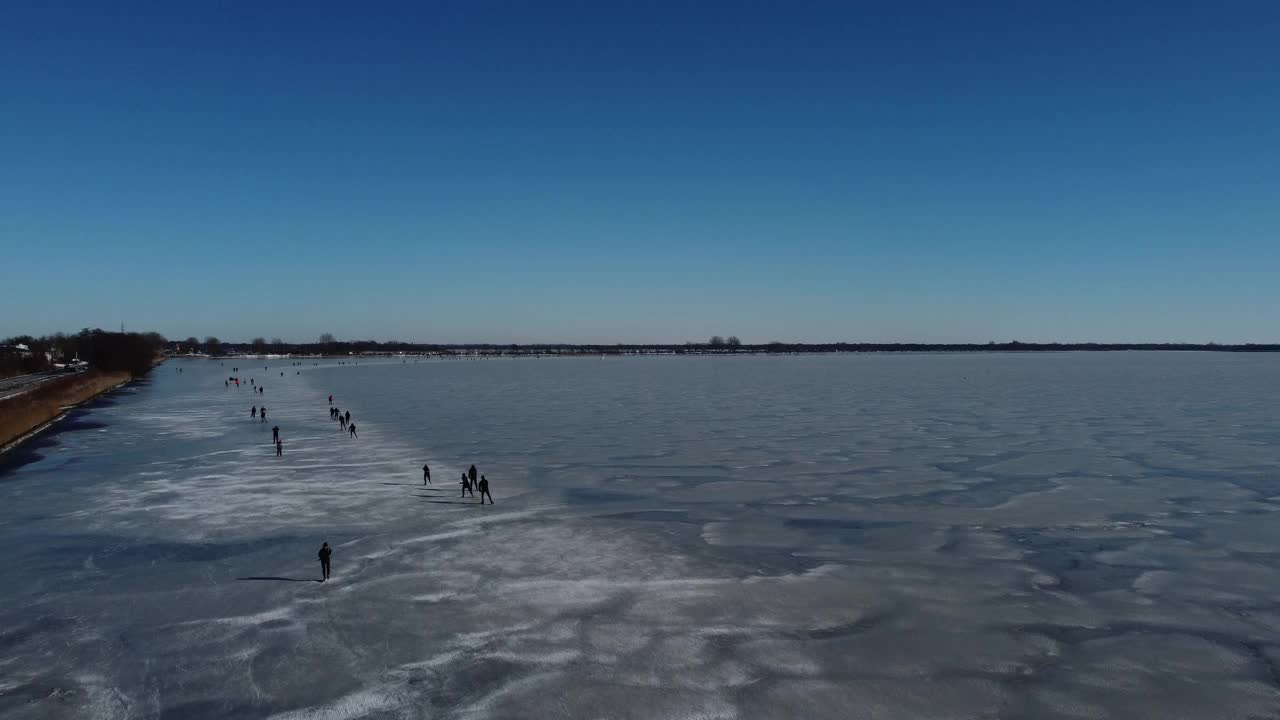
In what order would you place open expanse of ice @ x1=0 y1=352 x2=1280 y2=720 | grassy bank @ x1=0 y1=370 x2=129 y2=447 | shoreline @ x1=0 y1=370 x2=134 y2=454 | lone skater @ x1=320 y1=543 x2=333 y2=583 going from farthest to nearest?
1. grassy bank @ x1=0 y1=370 x2=129 y2=447
2. shoreline @ x1=0 y1=370 x2=134 y2=454
3. lone skater @ x1=320 y1=543 x2=333 y2=583
4. open expanse of ice @ x1=0 y1=352 x2=1280 y2=720

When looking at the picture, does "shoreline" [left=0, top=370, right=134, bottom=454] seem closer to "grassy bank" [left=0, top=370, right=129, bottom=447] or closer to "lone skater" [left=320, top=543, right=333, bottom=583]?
"grassy bank" [left=0, top=370, right=129, bottom=447]

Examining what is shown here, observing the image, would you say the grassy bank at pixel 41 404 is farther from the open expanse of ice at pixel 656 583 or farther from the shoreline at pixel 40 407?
the open expanse of ice at pixel 656 583

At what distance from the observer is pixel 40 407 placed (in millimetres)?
40500

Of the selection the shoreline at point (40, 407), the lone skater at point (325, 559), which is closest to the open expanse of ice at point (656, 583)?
the lone skater at point (325, 559)

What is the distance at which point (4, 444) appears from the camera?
3033 centimetres

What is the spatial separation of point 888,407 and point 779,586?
105 feet

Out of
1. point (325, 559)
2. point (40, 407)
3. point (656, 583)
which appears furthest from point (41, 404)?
point (656, 583)

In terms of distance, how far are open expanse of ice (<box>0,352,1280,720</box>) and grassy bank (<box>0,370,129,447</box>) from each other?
31.4 ft

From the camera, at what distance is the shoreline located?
32.8 metres

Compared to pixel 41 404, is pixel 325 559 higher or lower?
lower

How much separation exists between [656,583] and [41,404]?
1755 inches

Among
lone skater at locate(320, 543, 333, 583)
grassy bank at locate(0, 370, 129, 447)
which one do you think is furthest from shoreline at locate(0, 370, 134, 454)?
lone skater at locate(320, 543, 333, 583)

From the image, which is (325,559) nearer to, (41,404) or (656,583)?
(656,583)

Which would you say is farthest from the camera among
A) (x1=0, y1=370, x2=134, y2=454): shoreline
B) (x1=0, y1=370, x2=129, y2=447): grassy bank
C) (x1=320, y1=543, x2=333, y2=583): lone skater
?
(x1=0, y1=370, x2=129, y2=447): grassy bank
